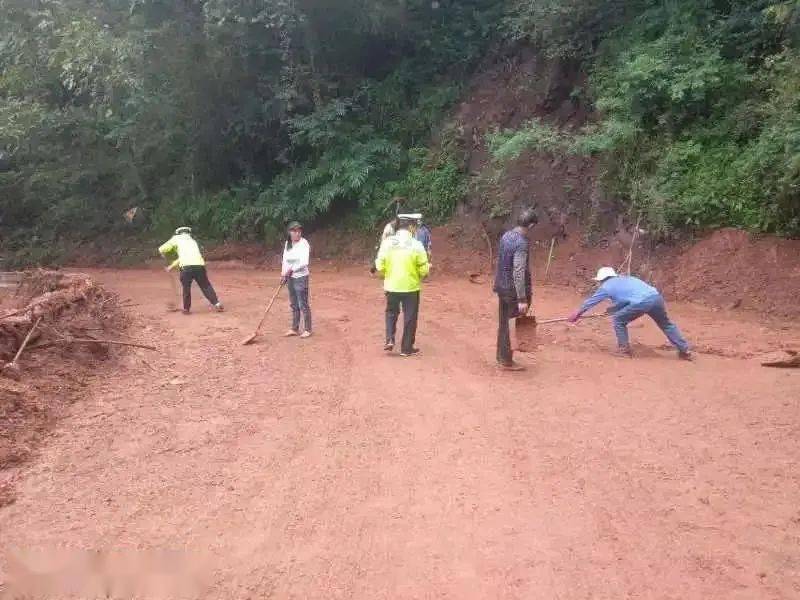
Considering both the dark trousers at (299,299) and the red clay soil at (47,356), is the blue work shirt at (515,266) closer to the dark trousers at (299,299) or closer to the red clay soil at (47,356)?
the dark trousers at (299,299)

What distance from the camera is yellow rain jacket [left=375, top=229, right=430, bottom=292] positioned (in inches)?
357

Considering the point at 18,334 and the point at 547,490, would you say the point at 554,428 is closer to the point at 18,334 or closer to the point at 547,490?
the point at 547,490

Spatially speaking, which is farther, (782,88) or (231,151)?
(231,151)

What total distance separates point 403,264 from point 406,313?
62 centimetres

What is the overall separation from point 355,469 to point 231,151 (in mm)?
18571

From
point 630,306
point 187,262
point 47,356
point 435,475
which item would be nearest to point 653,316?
point 630,306

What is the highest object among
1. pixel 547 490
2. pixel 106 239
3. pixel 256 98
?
pixel 256 98

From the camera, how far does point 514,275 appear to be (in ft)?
26.7

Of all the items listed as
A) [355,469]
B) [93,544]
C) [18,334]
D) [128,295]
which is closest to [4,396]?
[18,334]

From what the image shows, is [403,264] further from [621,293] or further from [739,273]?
[739,273]

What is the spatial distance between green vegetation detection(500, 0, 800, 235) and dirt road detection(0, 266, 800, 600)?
13.2 ft

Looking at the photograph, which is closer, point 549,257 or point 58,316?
point 58,316

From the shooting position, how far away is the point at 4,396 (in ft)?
21.9

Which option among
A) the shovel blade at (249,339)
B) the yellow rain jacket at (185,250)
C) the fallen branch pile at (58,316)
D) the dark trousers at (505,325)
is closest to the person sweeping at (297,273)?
the shovel blade at (249,339)
